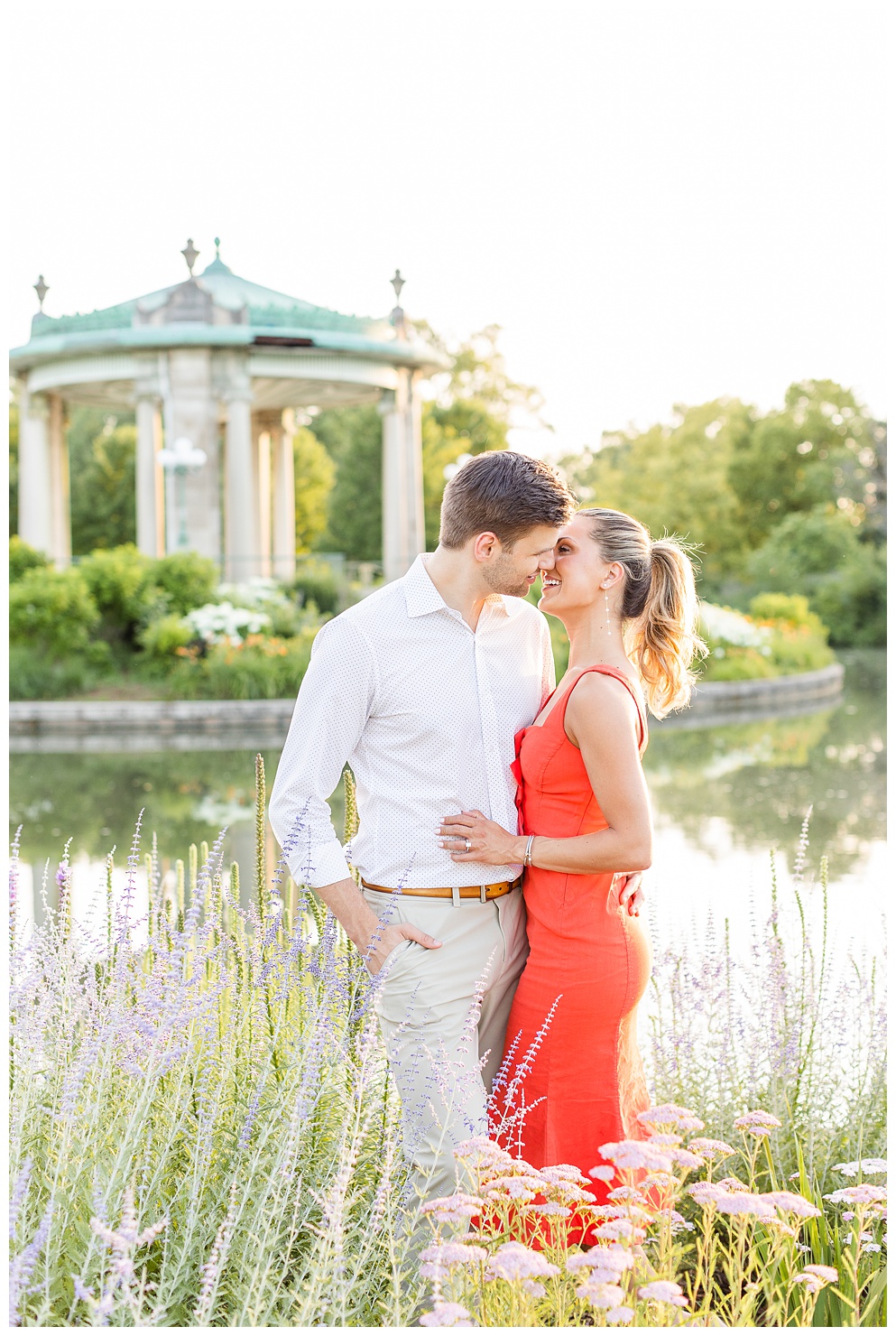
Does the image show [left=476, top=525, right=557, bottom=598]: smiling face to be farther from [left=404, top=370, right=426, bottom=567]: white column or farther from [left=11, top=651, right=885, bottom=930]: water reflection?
[left=404, top=370, right=426, bottom=567]: white column

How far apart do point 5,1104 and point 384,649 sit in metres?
1.24

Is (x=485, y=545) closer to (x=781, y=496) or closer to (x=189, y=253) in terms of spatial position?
(x=189, y=253)

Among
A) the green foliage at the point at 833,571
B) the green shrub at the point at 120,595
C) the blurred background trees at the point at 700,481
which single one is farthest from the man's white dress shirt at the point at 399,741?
the green foliage at the point at 833,571

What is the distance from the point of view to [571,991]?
9.35 feet

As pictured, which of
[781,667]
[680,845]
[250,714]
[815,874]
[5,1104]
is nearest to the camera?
[5,1104]

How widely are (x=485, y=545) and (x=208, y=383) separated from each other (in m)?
19.4

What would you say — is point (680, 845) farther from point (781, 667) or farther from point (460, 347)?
point (460, 347)

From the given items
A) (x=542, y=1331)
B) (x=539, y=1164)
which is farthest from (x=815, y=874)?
(x=542, y=1331)

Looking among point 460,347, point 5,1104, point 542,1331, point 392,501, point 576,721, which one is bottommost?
point 542,1331

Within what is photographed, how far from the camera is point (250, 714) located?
15117 mm

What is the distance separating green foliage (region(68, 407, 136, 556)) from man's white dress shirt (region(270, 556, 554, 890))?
36.9m

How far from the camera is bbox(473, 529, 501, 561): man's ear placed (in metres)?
2.81

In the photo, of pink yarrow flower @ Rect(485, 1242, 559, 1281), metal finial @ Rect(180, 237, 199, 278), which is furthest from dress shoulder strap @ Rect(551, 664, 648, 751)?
metal finial @ Rect(180, 237, 199, 278)

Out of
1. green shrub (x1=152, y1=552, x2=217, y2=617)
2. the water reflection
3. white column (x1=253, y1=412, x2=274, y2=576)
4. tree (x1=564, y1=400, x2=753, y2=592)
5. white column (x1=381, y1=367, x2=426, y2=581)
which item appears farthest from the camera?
tree (x1=564, y1=400, x2=753, y2=592)
